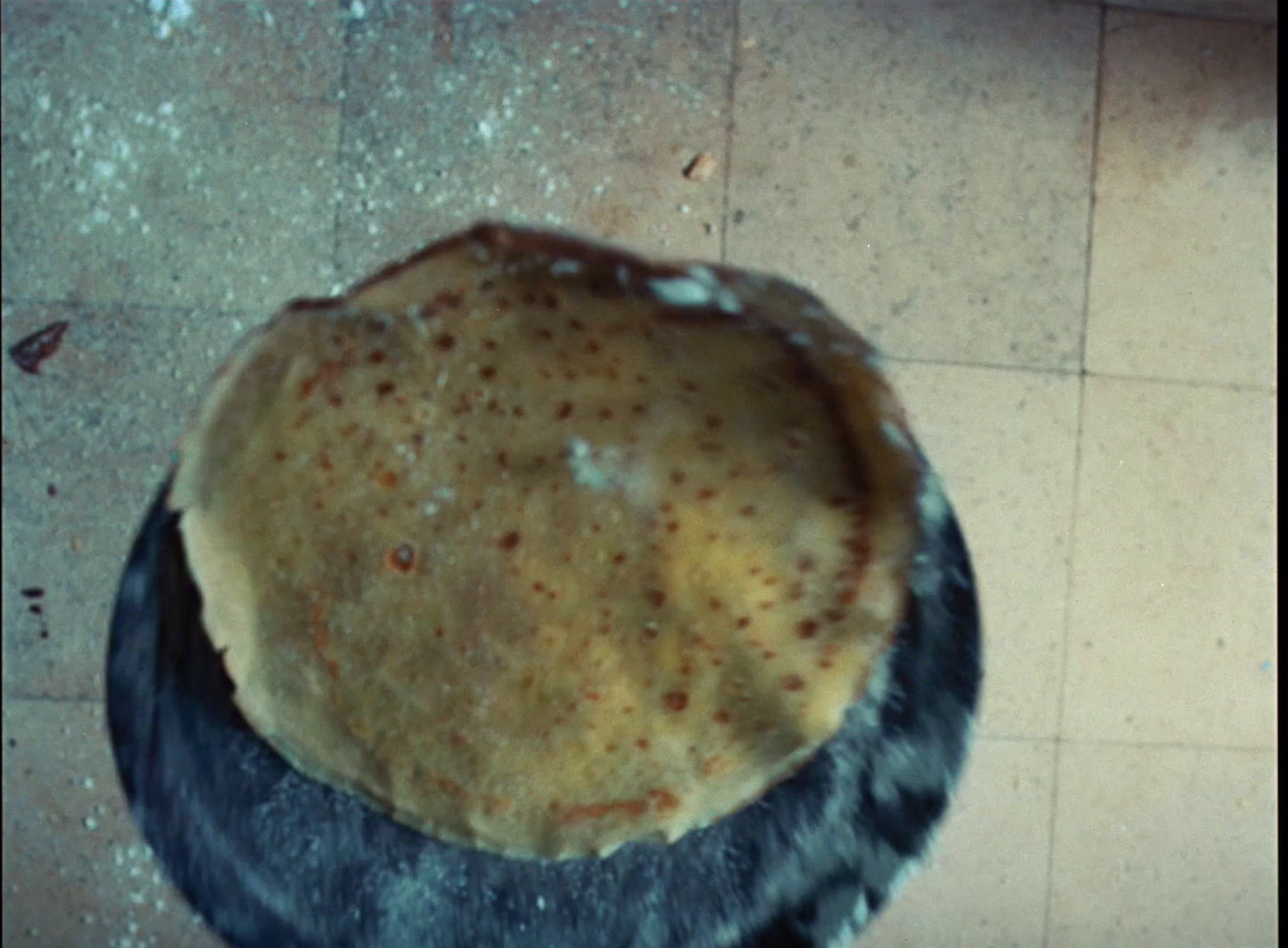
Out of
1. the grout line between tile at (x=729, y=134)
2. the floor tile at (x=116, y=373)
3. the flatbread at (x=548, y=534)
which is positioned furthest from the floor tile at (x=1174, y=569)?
the floor tile at (x=116, y=373)

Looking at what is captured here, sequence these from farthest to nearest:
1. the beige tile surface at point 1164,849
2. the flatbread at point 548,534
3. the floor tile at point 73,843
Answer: the beige tile surface at point 1164,849
the floor tile at point 73,843
the flatbread at point 548,534

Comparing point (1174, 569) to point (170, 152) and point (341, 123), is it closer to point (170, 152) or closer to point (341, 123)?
point (341, 123)

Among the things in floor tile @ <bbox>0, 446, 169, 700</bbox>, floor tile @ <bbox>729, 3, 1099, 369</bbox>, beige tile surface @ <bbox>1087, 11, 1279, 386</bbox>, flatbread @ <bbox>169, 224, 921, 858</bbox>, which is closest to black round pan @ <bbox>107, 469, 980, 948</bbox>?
flatbread @ <bbox>169, 224, 921, 858</bbox>

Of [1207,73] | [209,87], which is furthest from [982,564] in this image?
[209,87]

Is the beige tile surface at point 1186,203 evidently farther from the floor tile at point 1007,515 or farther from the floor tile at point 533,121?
the floor tile at point 533,121

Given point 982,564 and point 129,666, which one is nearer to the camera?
point 129,666

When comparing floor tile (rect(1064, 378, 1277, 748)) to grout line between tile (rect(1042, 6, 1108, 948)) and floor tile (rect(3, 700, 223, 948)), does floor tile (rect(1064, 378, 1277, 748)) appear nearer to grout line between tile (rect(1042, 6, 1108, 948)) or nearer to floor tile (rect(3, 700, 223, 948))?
grout line between tile (rect(1042, 6, 1108, 948))

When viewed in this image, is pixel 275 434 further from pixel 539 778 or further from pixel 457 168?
pixel 457 168

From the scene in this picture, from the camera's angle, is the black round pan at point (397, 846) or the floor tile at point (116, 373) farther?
the floor tile at point (116, 373)
